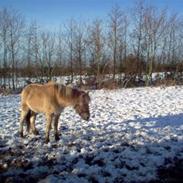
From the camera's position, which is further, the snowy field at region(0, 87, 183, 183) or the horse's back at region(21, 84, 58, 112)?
the horse's back at region(21, 84, 58, 112)

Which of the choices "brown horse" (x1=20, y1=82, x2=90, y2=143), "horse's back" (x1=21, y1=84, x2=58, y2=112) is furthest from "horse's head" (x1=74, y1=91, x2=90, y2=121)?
"horse's back" (x1=21, y1=84, x2=58, y2=112)

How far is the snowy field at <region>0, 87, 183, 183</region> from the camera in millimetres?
5957

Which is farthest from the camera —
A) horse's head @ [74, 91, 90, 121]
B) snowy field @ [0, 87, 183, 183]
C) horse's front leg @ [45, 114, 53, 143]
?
horse's front leg @ [45, 114, 53, 143]

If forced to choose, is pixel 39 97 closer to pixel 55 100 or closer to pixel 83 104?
pixel 55 100

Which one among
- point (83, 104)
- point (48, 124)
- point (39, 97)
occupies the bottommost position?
point (48, 124)

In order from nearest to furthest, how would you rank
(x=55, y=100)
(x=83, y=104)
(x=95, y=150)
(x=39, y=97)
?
1. (x=95, y=150)
2. (x=83, y=104)
3. (x=55, y=100)
4. (x=39, y=97)

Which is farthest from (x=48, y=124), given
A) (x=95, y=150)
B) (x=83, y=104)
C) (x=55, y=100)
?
(x=95, y=150)

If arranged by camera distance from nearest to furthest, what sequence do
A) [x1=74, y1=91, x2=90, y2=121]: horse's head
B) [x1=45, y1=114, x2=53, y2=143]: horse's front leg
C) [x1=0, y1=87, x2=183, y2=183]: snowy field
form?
[x1=0, y1=87, x2=183, y2=183]: snowy field < [x1=74, y1=91, x2=90, y2=121]: horse's head < [x1=45, y1=114, x2=53, y2=143]: horse's front leg

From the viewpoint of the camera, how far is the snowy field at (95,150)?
19.5 ft

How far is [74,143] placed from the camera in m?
7.60

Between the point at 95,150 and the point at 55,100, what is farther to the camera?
the point at 55,100

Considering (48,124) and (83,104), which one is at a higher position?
(83,104)

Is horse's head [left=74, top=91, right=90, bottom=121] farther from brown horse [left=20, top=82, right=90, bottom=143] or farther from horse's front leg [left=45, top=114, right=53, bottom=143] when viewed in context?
horse's front leg [left=45, top=114, right=53, bottom=143]

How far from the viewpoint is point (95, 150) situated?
7.16 metres
